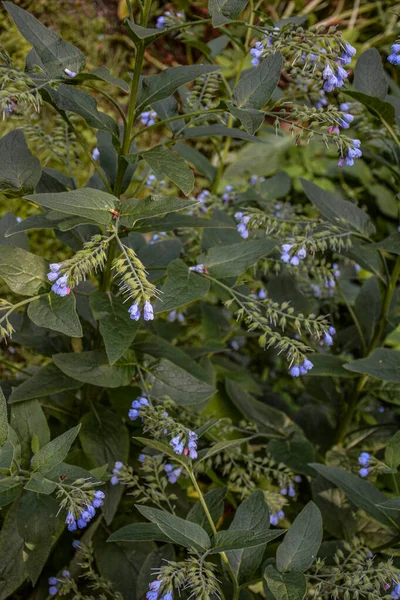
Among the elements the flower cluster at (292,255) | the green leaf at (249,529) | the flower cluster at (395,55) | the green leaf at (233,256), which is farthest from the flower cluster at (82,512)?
the flower cluster at (395,55)

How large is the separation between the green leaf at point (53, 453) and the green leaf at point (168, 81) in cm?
71

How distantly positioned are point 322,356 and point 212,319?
1.49 ft

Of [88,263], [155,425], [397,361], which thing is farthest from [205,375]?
[88,263]

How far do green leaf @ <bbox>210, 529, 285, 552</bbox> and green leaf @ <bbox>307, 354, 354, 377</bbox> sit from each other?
0.65 meters

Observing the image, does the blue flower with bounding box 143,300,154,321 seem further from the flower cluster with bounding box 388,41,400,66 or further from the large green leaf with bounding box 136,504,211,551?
the flower cluster with bounding box 388,41,400,66

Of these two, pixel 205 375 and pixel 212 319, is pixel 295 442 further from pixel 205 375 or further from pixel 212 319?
pixel 212 319

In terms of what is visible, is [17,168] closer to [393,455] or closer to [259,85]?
[259,85]

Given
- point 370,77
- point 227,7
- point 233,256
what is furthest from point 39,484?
point 370,77

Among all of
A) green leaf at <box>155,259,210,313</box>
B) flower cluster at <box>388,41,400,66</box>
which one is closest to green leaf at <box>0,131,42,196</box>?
green leaf at <box>155,259,210,313</box>

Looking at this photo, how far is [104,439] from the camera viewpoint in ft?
5.35

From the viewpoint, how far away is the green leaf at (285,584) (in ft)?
3.84

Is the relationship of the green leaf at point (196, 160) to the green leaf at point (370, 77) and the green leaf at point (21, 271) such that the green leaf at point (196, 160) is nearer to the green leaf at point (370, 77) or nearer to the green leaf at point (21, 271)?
the green leaf at point (370, 77)

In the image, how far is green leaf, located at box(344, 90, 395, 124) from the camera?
1558mm

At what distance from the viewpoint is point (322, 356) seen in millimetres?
1858
